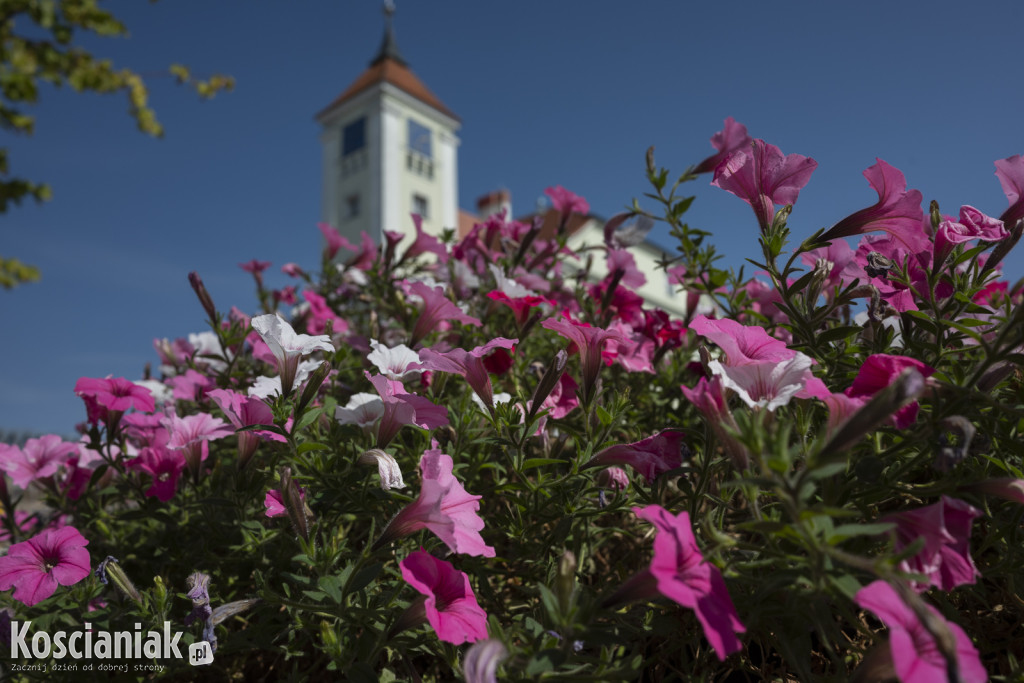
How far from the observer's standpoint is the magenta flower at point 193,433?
1292mm

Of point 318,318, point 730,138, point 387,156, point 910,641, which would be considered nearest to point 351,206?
point 387,156

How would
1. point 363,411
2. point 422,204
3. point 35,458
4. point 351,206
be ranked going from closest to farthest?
point 363,411, point 35,458, point 351,206, point 422,204

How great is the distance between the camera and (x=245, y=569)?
140 centimetres

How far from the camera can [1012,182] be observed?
1029 mm

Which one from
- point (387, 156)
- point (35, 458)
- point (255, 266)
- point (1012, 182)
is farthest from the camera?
point (387, 156)

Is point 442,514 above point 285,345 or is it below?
below

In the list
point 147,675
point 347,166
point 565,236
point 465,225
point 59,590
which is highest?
point 347,166

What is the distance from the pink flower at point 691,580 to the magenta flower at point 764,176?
1.97 ft

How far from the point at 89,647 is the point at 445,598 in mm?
797

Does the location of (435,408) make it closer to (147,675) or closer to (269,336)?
(269,336)

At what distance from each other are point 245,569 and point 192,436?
1.07 ft

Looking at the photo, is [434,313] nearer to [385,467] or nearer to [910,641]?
[385,467]

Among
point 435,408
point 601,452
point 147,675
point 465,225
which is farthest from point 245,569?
point 465,225

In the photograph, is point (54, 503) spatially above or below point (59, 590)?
above
